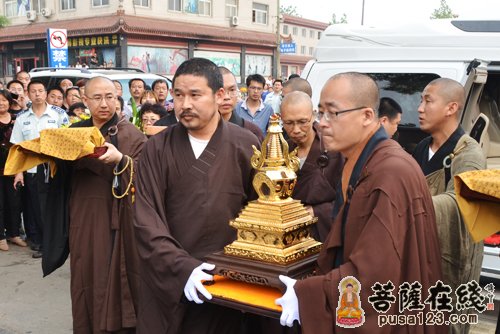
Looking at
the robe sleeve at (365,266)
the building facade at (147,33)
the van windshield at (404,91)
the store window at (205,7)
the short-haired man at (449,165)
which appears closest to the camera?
the robe sleeve at (365,266)

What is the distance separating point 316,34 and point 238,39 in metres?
17.7

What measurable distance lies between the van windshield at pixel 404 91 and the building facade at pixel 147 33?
17.9m

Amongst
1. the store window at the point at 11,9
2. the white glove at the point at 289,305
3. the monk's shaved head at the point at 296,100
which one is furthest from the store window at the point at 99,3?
the white glove at the point at 289,305

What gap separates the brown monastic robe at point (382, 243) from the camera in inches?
68.5

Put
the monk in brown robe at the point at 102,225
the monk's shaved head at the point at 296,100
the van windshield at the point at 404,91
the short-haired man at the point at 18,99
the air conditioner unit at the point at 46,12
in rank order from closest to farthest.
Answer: the monk's shaved head at the point at 296,100
the monk in brown robe at the point at 102,225
the van windshield at the point at 404,91
the short-haired man at the point at 18,99
the air conditioner unit at the point at 46,12

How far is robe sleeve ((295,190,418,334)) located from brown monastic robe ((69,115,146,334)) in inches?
69.2

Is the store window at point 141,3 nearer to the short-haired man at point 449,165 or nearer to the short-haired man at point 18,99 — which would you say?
the short-haired man at point 18,99

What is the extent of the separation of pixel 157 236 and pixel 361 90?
3.44 feet

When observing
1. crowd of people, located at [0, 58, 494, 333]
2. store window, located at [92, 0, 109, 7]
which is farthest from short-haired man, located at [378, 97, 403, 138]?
store window, located at [92, 0, 109, 7]

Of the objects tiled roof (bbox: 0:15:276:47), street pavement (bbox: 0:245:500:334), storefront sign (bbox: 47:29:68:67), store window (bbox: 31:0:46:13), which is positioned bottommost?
street pavement (bbox: 0:245:500:334)

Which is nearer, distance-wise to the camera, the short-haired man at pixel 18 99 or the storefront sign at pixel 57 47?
the short-haired man at pixel 18 99

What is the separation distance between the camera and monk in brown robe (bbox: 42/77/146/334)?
3.32 m

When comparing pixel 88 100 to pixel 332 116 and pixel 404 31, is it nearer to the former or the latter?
pixel 332 116

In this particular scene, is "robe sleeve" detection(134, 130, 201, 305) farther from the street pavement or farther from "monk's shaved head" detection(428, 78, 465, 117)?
the street pavement
